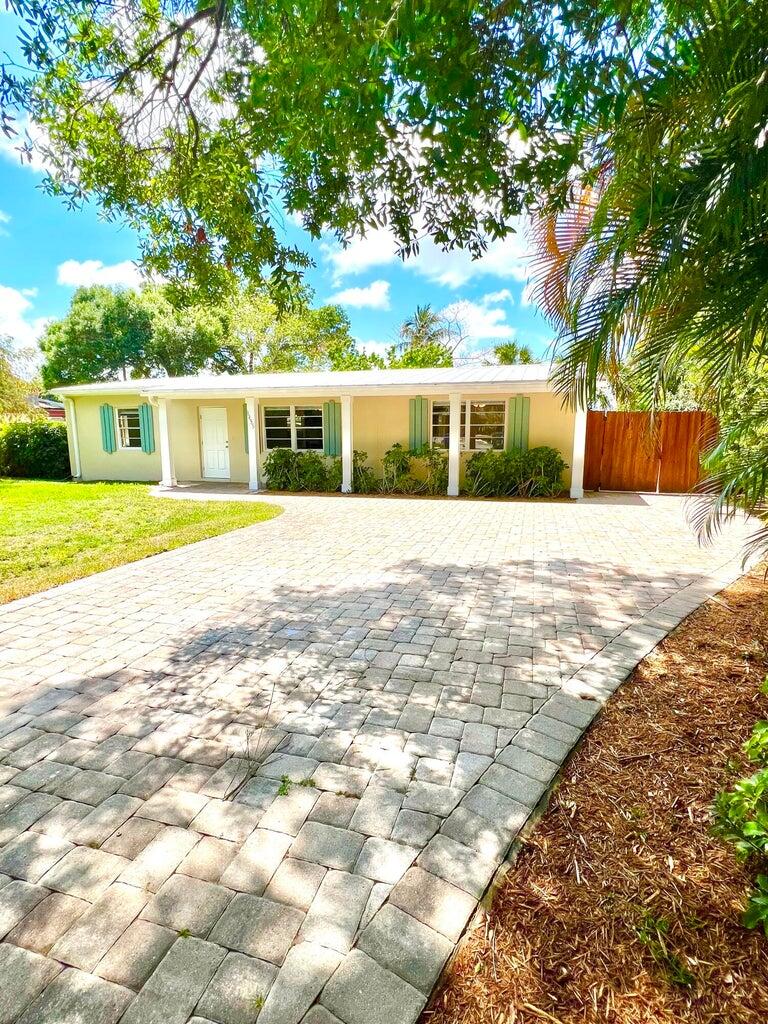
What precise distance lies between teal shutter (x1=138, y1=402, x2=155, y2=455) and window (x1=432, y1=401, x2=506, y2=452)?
8270 mm

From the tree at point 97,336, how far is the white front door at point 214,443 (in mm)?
14171

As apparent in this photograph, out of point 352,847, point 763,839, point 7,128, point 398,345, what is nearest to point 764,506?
point 763,839

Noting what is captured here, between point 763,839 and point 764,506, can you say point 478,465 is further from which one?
point 763,839

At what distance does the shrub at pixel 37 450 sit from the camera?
53.3 ft

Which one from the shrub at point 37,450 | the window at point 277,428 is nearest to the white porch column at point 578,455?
the window at point 277,428

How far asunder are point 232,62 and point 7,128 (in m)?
1.62

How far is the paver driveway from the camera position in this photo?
4.78ft

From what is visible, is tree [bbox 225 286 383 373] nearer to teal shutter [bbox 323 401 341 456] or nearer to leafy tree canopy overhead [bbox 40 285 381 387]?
leafy tree canopy overhead [bbox 40 285 381 387]

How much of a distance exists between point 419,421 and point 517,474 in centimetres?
276

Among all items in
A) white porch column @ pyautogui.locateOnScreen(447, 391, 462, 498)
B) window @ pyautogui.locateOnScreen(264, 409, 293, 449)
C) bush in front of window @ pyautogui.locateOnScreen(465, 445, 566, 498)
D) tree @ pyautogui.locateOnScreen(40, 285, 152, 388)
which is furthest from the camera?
tree @ pyautogui.locateOnScreen(40, 285, 152, 388)

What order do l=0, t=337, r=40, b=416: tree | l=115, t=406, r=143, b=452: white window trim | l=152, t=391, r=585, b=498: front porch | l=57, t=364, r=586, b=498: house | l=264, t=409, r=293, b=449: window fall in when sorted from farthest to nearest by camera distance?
1. l=0, t=337, r=40, b=416: tree
2. l=115, t=406, r=143, b=452: white window trim
3. l=264, t=409, r=293, b=449: window
4. l=152, t=391, r=585, b=498: front porch
5. l=57, t=364, r=586, b=498: house

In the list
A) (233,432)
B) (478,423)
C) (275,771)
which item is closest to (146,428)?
(233,432)

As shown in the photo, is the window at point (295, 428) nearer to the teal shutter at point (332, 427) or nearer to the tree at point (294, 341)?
the teal shutter at point (332, 427)

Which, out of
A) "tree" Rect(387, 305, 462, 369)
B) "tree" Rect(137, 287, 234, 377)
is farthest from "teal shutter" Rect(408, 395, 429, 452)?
"tree" Rect(137, 287, 234, 377)
